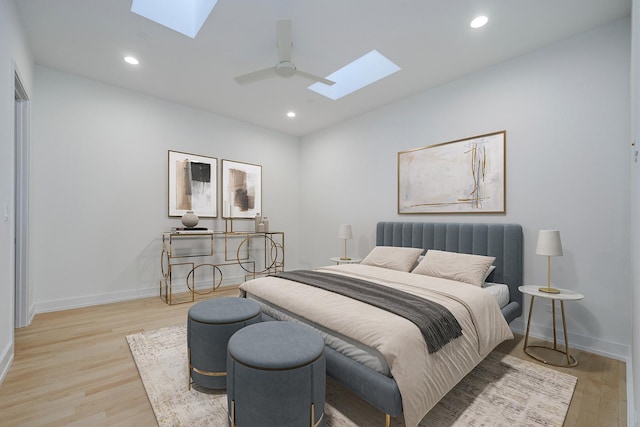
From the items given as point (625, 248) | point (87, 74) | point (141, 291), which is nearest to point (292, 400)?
point (625, 248)

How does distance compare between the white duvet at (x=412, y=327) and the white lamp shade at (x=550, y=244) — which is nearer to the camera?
the white duvet at (x=412, y=327)

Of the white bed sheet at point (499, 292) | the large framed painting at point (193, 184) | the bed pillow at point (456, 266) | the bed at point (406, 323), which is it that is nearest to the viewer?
the bed at point (406, 323)

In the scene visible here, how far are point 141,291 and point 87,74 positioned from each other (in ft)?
9.67

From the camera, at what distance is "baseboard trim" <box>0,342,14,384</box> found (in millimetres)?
2045

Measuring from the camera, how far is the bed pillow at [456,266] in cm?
280

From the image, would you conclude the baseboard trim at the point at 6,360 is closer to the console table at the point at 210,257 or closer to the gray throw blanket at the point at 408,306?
the console table at the point at 210,257

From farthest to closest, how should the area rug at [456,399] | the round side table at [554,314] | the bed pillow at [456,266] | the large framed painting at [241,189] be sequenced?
the large framed painting at [241,189], the bed pillow at [456,266], the round side table at [554,314], the area rug at [456,399]

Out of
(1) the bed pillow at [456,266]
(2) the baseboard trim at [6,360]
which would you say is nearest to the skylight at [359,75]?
(1) the bed pillow at [456,266]

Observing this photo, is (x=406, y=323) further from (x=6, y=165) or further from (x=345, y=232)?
(x=6, y=165)

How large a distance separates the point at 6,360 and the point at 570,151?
16.7ft

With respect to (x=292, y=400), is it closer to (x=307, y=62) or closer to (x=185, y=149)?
(x=307, y=62)

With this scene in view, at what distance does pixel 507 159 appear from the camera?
313cm

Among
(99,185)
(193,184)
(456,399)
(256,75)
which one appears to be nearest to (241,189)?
(193,184)

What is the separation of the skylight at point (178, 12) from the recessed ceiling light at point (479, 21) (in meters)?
2.29
